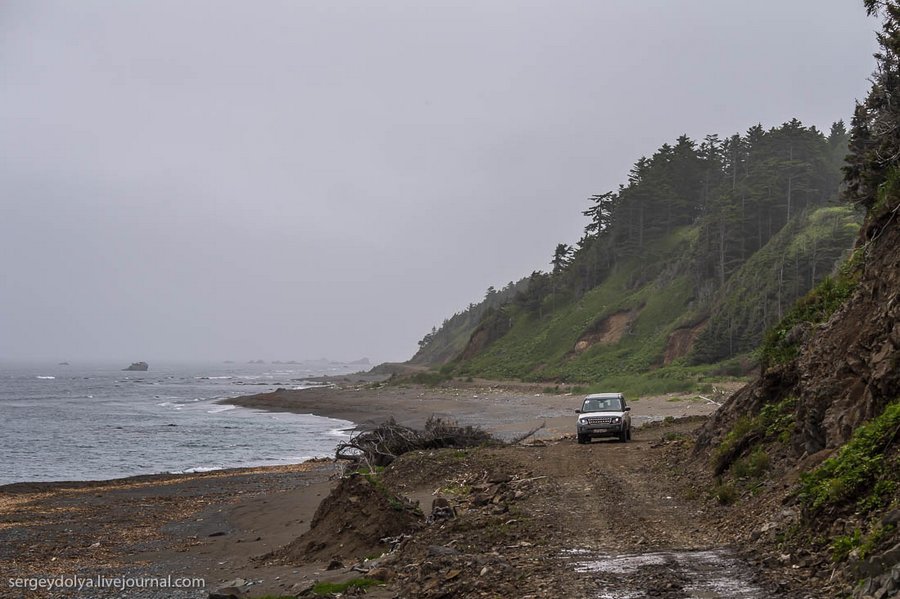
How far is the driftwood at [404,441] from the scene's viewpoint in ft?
77.3

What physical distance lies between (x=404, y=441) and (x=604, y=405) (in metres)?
7.62

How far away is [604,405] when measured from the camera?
26.6 metres

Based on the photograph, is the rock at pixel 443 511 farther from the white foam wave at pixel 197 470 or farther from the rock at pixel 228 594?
the white foam wave at pixel 197 470

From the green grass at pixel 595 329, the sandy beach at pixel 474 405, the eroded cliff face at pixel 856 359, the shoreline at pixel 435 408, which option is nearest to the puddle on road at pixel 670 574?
the eroded cliff face at pixel 856 359

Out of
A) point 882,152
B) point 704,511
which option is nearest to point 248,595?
point 704,511

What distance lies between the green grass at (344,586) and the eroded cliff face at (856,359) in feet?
23.0

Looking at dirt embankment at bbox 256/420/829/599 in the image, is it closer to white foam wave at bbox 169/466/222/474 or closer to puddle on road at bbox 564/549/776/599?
puddle on road at bbox 564/549/776/599

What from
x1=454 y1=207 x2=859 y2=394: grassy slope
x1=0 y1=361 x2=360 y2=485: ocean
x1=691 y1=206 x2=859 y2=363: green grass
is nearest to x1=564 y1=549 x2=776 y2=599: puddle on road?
x1=0 y1=361 x2=360 y2=485: ocean

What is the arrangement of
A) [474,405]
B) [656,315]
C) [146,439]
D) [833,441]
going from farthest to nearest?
[656,315], [474,405], [146,439], [833,441]

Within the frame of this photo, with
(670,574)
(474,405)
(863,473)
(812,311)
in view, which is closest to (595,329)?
(474,405)

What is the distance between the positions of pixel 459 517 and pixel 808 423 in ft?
19.7

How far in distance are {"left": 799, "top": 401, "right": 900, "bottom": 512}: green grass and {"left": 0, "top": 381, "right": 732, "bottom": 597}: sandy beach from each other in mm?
7046

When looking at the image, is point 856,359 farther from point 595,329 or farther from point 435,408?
point 595,329

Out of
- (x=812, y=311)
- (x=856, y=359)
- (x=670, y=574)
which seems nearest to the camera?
(x=670, y=574)
